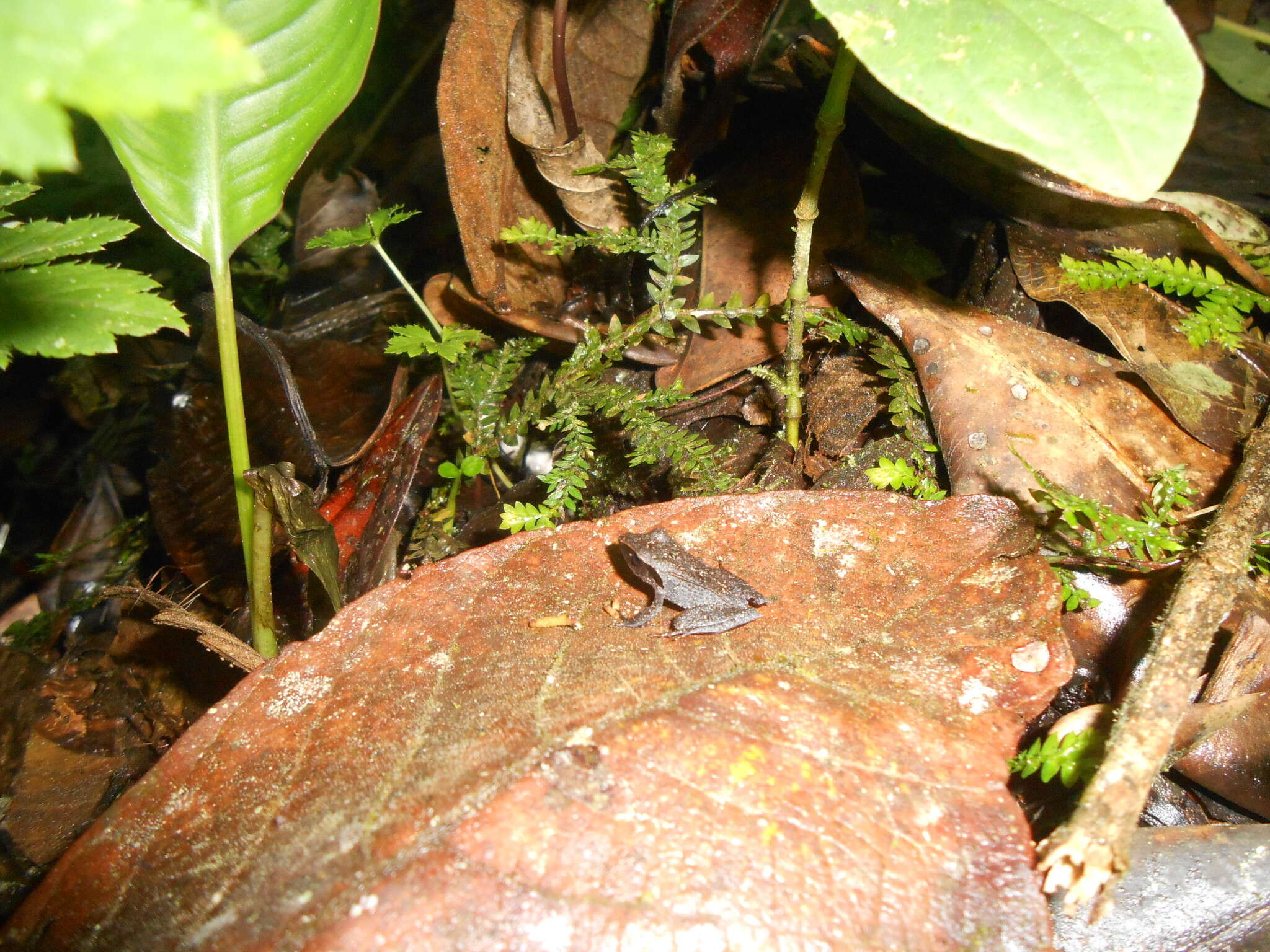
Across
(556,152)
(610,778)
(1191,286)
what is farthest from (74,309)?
(1191,286)

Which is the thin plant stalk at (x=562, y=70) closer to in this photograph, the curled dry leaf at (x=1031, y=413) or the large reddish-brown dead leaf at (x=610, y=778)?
the curled dry leaf at (x=1031, y=413)

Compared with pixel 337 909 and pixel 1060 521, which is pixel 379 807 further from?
pixel 1060 521

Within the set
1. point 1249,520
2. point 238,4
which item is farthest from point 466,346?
point 1249,520

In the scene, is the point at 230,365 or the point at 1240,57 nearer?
the point at 230,365

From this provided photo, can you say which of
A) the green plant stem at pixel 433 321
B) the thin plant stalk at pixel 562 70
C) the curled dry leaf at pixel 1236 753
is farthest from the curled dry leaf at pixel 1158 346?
the green plant stem at pixel 433 321

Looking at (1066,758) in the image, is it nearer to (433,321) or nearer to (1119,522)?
(1119,522)

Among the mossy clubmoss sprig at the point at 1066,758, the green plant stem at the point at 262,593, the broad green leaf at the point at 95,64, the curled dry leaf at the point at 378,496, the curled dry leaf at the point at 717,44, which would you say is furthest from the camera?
the curled dry leaf at the point at 717,44
